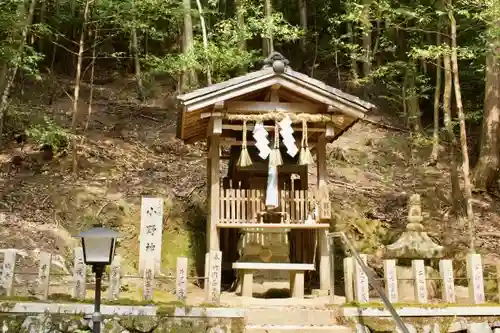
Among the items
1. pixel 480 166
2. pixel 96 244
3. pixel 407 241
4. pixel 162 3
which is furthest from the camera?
pixel 162 3

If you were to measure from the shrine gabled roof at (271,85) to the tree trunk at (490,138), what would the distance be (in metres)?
7.70

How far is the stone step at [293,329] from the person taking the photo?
7.12 metres

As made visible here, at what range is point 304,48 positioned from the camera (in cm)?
2631

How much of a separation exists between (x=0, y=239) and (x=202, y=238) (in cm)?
431

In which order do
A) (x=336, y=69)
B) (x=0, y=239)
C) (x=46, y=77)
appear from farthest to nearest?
(x=336, y=69)
(x=46, y=77)
(x=0, y=239)

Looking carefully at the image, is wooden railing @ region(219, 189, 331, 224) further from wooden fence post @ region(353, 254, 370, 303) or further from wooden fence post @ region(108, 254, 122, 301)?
wooden fence post @ region(108, 254, 122, 301)

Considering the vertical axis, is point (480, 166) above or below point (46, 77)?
below

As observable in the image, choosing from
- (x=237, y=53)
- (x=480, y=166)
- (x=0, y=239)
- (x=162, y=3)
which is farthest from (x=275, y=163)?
(x=162, y=3)

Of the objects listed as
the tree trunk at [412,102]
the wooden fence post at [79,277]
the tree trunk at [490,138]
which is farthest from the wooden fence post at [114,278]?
the tree trunk at [412,102]

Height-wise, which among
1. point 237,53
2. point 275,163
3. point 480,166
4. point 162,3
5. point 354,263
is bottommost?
point 354,263

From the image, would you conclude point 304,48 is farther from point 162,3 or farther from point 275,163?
point 275,163

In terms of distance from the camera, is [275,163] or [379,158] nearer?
[275,163]

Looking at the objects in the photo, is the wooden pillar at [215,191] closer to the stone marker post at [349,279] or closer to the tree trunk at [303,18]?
the stone marker post at [349,279]

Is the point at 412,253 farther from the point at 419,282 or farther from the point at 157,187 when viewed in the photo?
the point at 157,187
